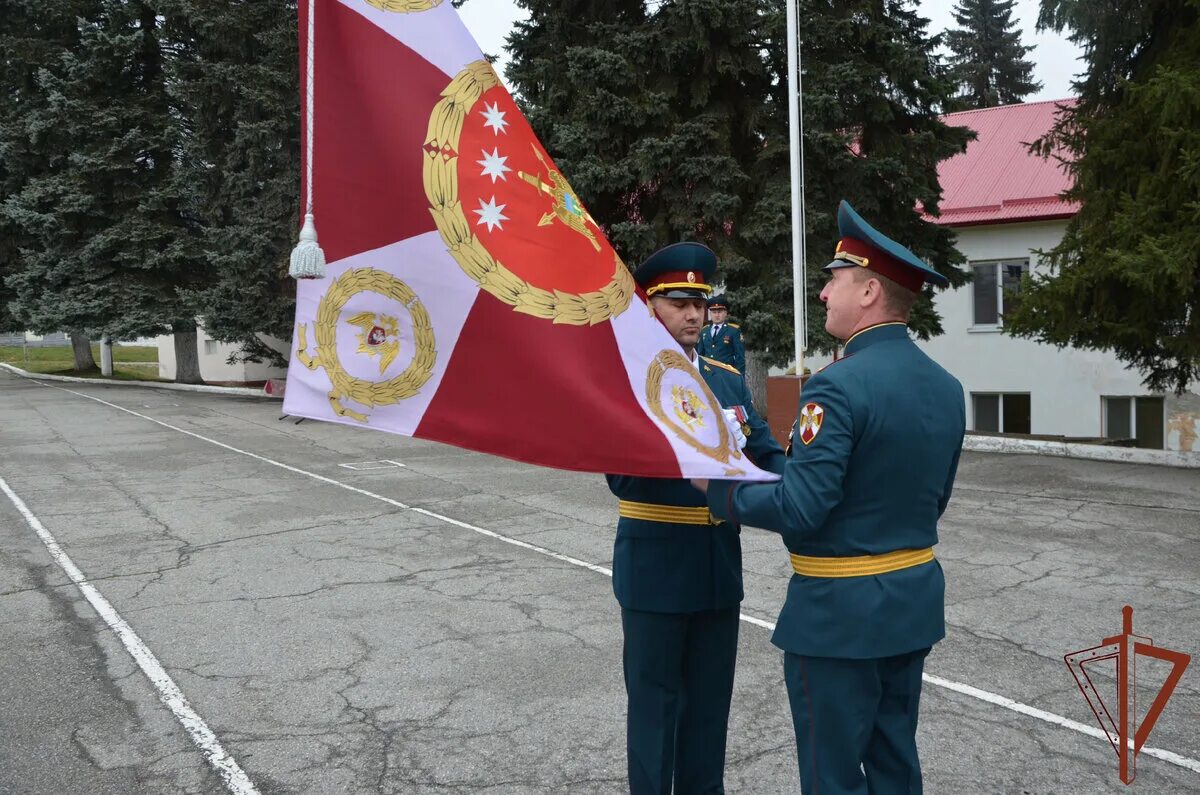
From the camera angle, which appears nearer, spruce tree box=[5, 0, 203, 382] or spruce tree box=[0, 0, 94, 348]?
spruce tree box=[5, 0, 203, 382]

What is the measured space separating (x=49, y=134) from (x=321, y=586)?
27805 mm

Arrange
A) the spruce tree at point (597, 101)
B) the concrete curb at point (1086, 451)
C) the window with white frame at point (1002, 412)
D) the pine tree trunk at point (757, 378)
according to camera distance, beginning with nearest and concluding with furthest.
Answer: the concrete curb at point (1086, 451) → the spruce tree at point (597, 101) → the pine tree trunk at point (757, 378) → the window with white frame at point (1002, 412)

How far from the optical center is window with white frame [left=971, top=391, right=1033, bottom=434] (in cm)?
2344

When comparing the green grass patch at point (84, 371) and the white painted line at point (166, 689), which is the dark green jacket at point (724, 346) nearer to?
the white painted line at point (166, 689)

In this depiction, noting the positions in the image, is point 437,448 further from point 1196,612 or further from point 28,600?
point 1196,612

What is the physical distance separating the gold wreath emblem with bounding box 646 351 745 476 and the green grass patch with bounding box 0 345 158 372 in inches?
2032

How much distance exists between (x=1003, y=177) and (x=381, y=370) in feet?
80.8

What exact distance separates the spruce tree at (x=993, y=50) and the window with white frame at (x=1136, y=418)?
100ft

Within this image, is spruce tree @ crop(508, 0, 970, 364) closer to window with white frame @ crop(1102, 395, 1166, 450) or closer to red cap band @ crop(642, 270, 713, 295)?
window with white frame @ crop(1102, 395, 1166, 450)

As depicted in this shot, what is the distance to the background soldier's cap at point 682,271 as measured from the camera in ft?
11.1

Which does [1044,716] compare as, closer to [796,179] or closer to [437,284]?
[437,284]

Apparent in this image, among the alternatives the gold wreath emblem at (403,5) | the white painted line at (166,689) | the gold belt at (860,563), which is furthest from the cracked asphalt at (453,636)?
the gold wreath emblem at (403,5)

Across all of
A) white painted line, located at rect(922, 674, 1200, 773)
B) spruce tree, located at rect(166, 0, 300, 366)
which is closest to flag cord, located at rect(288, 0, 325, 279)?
white painted line, located at rect(922, 674, 1200, 773)

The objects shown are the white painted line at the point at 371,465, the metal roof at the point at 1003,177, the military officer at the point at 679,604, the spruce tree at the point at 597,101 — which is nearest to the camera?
the military officer at the point at 679,604
